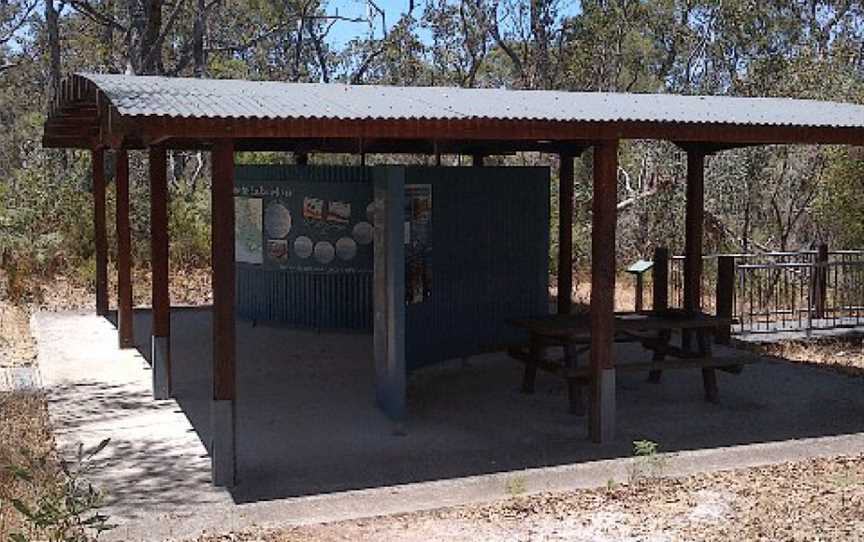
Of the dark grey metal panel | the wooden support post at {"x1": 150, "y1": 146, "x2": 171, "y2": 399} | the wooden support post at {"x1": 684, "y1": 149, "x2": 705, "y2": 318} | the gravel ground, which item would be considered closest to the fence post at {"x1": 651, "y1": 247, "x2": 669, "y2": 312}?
the wooden support post at {"x1": 684, "y1": 149, "x2": 705, "y2": 318}

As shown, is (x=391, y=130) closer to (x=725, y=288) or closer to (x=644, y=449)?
(x=644, y=449)

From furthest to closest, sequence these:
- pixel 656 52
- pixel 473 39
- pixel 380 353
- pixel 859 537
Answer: pixel 656 52 < pixel 473 39 < pixel 380 353 < pixel 859 537

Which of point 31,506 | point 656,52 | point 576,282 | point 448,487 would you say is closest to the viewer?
point 31,506

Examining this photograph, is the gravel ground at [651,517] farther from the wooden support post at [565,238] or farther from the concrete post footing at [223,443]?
the wooden support post at [565,238]

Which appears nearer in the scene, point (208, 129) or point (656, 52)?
point (208, 129)

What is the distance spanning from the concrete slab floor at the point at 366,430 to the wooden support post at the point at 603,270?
435 millimetres

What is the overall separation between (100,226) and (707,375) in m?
8.03

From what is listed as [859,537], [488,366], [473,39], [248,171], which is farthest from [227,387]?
[473,39]

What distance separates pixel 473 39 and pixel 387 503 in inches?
1096

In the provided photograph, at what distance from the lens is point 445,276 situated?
1061 cm

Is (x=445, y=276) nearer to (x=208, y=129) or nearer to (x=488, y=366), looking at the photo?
(x=488, y=366)

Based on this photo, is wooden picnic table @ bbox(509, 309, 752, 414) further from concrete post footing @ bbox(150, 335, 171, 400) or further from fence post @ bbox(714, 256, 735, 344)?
concrete post footing @ bbox(150, 335, 171, 400)

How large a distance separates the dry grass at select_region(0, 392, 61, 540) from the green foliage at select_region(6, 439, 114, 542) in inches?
1.7

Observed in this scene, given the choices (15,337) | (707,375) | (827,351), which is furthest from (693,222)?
(15,337)
